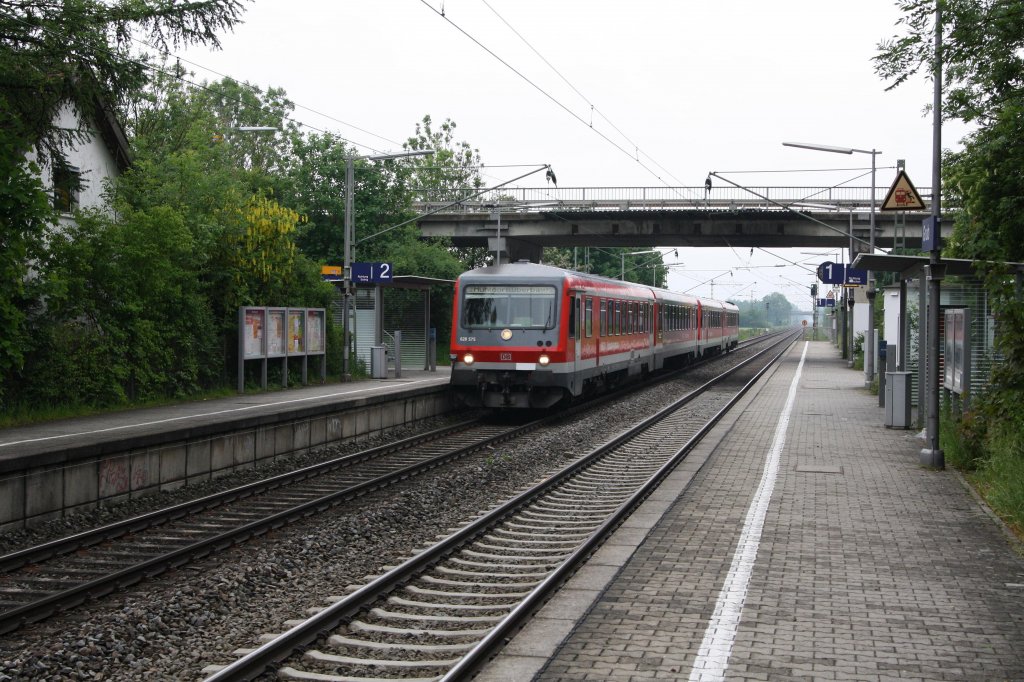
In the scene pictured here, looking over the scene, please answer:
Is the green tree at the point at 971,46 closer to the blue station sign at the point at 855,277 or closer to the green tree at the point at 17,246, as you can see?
the green tree at the point at 17,246

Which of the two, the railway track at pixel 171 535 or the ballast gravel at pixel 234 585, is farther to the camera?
the railway track at pixel 171 535

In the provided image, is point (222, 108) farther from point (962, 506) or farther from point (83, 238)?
point (962, 506)

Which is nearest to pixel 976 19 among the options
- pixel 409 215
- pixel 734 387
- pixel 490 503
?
pixel 490 503

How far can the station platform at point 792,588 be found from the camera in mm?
6082

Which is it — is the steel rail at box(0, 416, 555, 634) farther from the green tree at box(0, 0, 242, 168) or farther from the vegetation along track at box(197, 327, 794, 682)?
the green tree at box(0, 0, 242, 168)

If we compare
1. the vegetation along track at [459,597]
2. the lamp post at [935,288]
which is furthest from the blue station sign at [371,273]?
the lamp post at [935,288]

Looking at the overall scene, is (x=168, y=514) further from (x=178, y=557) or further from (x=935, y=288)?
(x=935, y=288)

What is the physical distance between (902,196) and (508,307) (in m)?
7.84

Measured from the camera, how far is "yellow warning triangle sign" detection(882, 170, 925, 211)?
1541 cm

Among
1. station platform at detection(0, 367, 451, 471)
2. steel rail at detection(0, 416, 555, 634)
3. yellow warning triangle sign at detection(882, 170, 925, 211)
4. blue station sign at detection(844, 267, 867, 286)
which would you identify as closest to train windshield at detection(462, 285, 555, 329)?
station platform at detection(0, 367, 451, 471)

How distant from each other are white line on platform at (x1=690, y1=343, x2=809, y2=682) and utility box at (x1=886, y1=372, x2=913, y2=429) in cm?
693

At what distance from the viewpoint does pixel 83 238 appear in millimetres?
19328

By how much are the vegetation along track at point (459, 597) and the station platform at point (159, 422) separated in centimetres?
430

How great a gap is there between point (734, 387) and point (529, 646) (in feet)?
84.6
